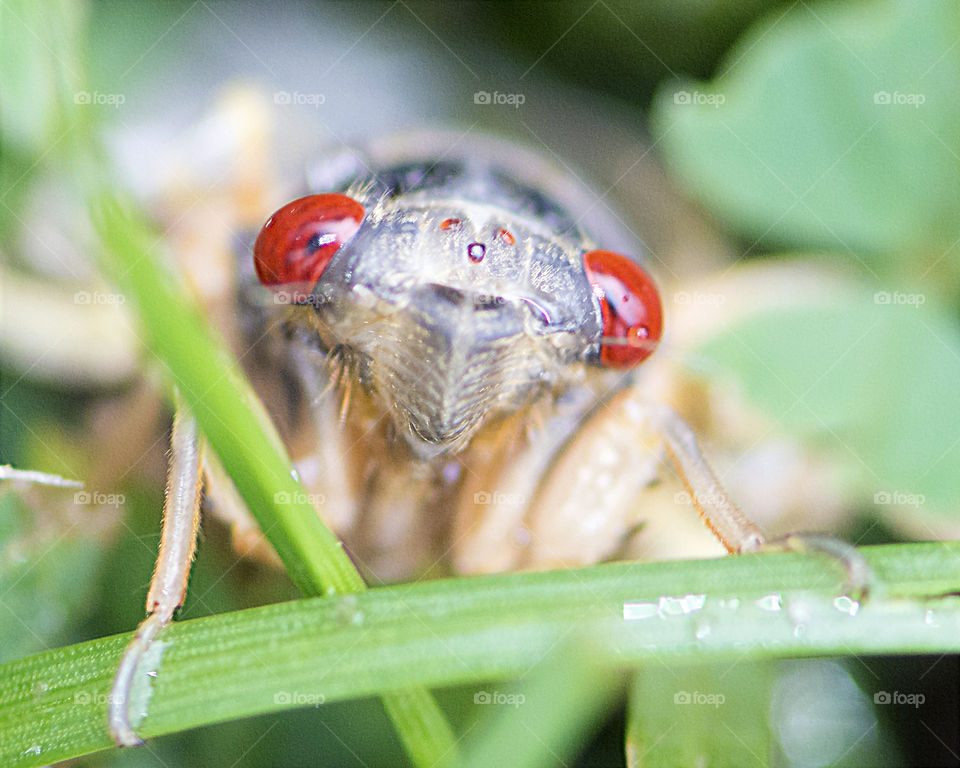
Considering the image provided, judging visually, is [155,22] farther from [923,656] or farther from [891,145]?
[923,656]

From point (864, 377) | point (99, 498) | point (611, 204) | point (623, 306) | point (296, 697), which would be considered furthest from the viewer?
point (611, 204)

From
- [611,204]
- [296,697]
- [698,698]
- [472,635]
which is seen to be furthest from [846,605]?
[611,204]

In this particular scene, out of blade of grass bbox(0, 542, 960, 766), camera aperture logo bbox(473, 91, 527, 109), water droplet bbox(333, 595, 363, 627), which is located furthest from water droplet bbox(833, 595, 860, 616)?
camera aperture logo bbox(473, 91, 527, 109)

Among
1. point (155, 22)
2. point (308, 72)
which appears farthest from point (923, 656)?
point (155, 22)

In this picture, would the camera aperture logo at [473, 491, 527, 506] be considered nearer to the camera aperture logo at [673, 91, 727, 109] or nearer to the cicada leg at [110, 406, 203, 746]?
the cicada leg at [110, 406, 203, 746]

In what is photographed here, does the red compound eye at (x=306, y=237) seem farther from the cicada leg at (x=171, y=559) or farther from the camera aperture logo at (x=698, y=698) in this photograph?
the camera aperture logo at (x=698, y=698)

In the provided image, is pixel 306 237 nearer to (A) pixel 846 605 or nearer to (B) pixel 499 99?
(A) pixel 846 605
